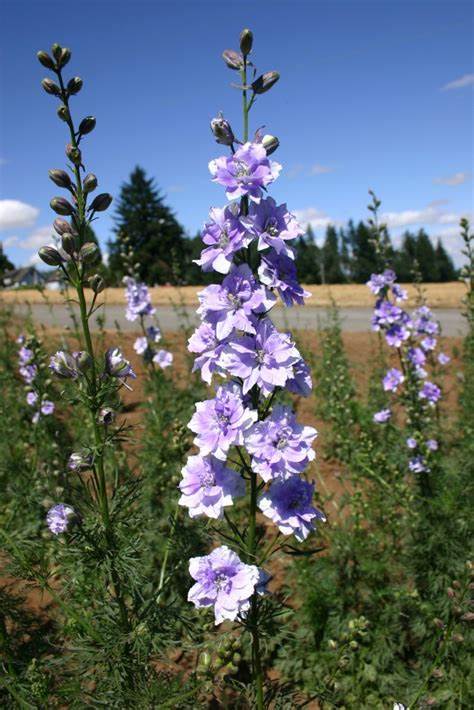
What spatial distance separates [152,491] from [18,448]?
1.74 metres

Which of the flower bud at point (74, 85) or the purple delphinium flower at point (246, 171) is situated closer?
the purple delphinium flower at point (246, 171)

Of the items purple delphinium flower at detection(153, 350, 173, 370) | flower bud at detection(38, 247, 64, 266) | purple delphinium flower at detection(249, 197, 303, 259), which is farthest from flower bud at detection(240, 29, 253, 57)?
purple delphinium flower at detection(153, 350, 173, 370)

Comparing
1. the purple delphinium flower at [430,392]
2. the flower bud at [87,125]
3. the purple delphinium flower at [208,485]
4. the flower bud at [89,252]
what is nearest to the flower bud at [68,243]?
the flower bud at [89,252]

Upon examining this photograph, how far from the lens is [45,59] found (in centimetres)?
242

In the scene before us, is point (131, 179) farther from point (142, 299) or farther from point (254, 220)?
point (254, 220)

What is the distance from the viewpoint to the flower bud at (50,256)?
2.39 meters

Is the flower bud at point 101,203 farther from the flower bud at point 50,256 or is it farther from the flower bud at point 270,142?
the flower bud at point 270,142

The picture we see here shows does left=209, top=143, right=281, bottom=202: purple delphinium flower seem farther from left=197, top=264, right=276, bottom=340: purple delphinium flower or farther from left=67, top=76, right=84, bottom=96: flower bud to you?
→ left=67, top=76, right=84, bottom=96: flower bud

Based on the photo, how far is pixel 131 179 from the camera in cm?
5828

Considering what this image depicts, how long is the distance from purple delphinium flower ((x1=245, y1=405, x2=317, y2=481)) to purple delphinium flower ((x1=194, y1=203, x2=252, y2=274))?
1.95 ft

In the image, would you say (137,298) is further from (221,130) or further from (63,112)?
(221,130)

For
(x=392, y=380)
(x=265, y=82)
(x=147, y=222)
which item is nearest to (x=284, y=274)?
(x=265, y=82)

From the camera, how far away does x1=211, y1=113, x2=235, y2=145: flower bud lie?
2088 mm

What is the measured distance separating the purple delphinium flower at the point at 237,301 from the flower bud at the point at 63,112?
1154 millimetres
